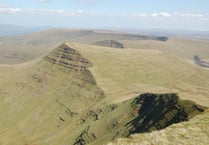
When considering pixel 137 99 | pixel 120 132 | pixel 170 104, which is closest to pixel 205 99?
pixel 170 104

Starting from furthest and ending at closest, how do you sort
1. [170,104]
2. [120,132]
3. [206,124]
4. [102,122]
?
[102,122] < [120,132] < [170,104] < [206,124]

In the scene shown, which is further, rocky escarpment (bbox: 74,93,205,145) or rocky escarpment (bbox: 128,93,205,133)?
rocky escarpment (bbox: 74,93,205,145)

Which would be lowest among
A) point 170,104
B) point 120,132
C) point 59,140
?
point 59,140

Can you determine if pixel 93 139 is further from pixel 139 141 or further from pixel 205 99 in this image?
pixel 139 141

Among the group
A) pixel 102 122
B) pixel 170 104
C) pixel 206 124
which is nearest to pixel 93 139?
pixel 102 122

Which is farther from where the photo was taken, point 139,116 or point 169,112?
point 139,116

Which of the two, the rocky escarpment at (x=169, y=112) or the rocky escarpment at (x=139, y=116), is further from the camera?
the rocky escarpment at (x=139, y=116)

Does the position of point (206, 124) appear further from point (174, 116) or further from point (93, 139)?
point (93, 139)

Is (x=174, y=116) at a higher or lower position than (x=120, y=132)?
higher

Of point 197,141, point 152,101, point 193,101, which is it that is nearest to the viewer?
point 197,141

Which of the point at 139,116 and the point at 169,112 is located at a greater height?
the point at 169,112

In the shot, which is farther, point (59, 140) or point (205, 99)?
point (59, 140)
